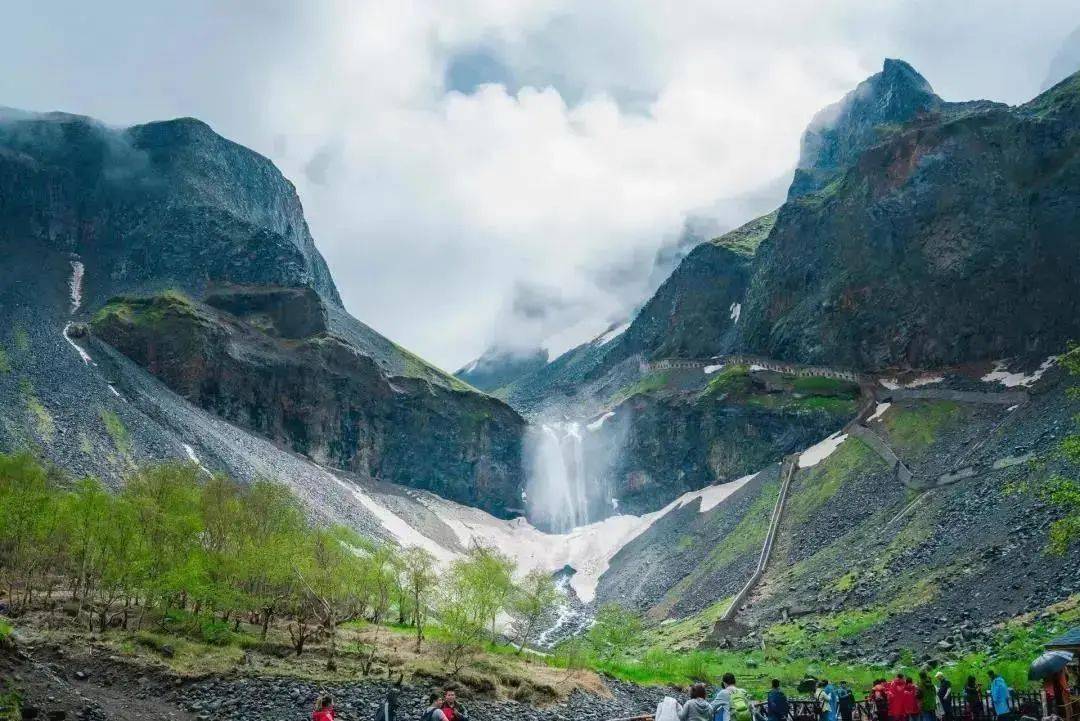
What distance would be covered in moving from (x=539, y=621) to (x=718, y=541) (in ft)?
75.2

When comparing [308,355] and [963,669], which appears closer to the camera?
[963,669]

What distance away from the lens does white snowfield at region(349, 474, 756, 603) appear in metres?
114

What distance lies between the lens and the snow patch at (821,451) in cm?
9612

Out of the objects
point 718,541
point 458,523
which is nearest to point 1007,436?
point 718,541

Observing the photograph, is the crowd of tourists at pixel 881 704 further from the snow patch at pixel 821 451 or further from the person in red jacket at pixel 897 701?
the snow patch at pixel 821 451

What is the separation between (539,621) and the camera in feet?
280

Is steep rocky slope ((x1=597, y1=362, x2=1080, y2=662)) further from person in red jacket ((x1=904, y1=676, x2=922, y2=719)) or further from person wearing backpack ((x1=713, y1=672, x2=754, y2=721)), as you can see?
person wearing backpack ((x1=713, y1=672, x2=754, y2=721))

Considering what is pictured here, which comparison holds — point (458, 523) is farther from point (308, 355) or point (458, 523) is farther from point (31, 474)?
point (31, 474)

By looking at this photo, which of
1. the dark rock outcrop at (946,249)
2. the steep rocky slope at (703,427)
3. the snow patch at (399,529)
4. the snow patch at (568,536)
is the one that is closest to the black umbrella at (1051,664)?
the dark rock outcrop at (946,249)

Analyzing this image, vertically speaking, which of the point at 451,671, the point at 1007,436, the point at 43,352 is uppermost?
the point at 43,352

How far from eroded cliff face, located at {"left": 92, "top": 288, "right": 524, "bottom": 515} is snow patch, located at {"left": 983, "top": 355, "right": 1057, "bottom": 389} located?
9507 cm

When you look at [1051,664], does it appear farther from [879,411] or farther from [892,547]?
[879,411]

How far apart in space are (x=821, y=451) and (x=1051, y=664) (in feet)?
262

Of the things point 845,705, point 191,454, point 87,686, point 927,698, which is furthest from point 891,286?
point 87,686
